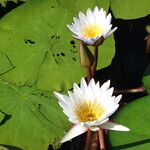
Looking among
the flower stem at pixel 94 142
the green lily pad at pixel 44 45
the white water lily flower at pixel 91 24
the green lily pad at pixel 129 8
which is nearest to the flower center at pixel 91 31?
the white water lily flower at pixel 91 24

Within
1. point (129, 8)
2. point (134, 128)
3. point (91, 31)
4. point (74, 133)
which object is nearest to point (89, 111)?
point (74, 133)

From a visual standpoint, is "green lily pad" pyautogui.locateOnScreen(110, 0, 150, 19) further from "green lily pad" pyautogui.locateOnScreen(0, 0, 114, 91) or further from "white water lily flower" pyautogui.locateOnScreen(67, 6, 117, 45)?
"white water lily flower" pyautogui.locateOnScreen(67, 6, 117, 45)

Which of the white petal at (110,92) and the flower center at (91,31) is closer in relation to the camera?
the white petal at (110,92)

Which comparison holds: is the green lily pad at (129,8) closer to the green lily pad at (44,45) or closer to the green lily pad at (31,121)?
the green lily pad at (44,45)

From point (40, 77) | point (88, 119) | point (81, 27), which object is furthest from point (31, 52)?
point (88, 119)

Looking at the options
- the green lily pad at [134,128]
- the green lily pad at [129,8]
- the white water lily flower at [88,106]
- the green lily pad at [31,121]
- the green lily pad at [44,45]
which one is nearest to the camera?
the white water lily flower at [88,106]
